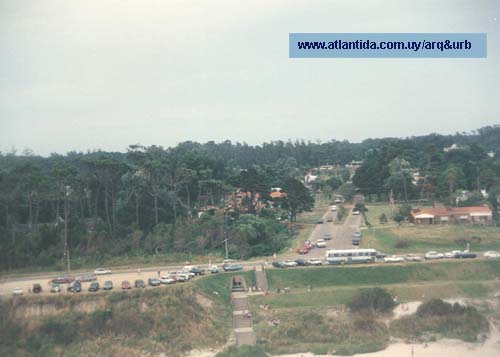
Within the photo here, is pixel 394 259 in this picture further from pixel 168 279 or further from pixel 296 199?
pixel 296 199

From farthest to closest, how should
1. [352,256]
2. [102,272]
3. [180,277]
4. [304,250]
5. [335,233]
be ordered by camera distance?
[335,233], [304,250], [352,256], [102,272], [180,277]

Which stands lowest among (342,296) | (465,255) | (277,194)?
(342,296)

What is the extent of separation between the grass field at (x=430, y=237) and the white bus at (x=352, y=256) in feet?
4.03

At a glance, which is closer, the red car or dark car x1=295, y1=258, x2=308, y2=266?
the red car

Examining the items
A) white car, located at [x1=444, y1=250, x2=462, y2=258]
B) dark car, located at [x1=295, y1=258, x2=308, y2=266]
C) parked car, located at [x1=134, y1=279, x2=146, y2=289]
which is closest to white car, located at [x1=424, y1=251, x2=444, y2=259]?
white car, located at [x1=444, y1=250, x2=462, y2=258]

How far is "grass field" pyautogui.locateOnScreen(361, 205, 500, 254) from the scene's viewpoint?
1520cm

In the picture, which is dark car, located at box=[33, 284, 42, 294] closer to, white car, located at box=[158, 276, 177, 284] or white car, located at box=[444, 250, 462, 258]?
white car, located at box=[158, 276, 177, 284]

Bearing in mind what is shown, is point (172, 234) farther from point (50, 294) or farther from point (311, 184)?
point (311, 184)

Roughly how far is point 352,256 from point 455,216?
5936 mm

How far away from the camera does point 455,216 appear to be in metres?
18.2

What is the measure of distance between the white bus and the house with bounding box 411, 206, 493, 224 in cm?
497

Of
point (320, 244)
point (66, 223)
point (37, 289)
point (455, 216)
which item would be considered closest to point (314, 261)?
point (320, 244)

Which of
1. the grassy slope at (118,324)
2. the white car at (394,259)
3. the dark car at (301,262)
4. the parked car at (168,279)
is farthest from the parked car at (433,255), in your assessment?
the parked car at (168,279)

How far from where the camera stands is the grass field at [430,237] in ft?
49.9
